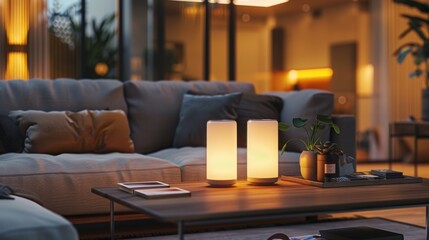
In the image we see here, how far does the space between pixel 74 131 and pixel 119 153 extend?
0.28m

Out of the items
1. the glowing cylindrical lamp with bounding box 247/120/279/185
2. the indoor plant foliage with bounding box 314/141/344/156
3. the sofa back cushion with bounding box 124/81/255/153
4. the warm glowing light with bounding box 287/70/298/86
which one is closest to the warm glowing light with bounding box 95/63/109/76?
the sofa back cushion with bounding box 124/81/255/153

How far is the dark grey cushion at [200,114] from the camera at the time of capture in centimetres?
395

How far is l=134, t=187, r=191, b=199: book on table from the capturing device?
7.34 ft

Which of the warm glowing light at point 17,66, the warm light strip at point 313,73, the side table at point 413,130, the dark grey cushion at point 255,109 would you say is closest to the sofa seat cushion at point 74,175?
the dark grey cushion at point 255,109

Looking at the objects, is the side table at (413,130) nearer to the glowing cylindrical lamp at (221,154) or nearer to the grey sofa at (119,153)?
the grey sofa at (119,153)

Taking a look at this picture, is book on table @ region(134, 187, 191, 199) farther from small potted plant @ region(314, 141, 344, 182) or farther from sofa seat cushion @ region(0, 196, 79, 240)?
small potted plant @ region(314, 141, 344, 182)

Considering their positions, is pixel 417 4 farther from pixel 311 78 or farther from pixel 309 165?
pixel 309 165

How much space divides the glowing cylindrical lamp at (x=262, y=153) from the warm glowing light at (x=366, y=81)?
548cm

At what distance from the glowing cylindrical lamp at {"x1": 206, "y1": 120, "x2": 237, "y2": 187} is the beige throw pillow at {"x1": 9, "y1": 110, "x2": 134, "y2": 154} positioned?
1.23 meters

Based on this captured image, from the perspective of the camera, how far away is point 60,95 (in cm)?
389

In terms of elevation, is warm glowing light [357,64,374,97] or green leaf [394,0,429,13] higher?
green leaf [394,0,429,13]

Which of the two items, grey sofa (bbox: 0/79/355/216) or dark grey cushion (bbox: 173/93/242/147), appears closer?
grey sofa (bbox: 0/79/355/216)

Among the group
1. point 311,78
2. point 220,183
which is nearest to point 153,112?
point 220,183

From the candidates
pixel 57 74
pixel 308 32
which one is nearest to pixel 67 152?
pixel 57 74
